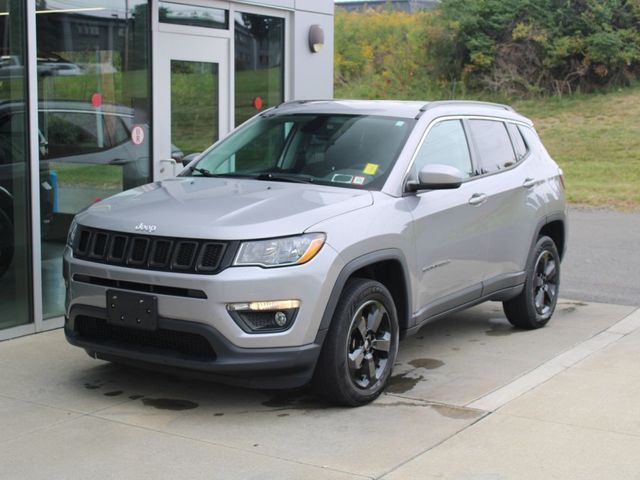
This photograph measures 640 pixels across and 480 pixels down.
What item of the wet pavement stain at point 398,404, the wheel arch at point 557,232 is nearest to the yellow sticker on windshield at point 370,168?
the wet pavement stain at point 398,404

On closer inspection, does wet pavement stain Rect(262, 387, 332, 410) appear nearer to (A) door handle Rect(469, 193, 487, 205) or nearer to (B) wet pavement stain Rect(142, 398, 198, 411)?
(B) wet pavement stain Rect(142, 398, 198, 411)

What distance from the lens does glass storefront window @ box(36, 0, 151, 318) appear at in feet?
25.2

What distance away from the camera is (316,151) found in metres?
6.51

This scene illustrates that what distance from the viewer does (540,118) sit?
91.5 feet

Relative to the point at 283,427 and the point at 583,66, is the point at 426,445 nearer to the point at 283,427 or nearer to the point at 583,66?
the point at 283,427

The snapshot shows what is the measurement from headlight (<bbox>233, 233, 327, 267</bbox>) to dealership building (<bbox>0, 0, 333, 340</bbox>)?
283 cm

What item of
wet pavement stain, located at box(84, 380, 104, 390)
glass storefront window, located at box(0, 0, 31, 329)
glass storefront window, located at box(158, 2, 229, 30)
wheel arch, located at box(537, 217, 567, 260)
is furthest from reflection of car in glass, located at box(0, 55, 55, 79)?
wheel arch, located at box(537, 217, 567, 260)

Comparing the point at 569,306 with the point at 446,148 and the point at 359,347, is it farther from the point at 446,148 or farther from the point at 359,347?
the point at 359,347

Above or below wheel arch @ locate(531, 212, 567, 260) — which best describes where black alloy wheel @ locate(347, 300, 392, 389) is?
below

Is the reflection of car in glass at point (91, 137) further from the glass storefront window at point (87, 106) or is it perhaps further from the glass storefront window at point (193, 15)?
the glass storefront window at point (193, 15)

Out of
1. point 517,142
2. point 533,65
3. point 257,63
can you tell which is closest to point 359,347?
point 517,142

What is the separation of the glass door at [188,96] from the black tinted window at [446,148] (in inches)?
107

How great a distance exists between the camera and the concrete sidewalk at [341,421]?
4.70 m

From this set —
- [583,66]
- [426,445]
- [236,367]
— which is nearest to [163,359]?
[236,367]
